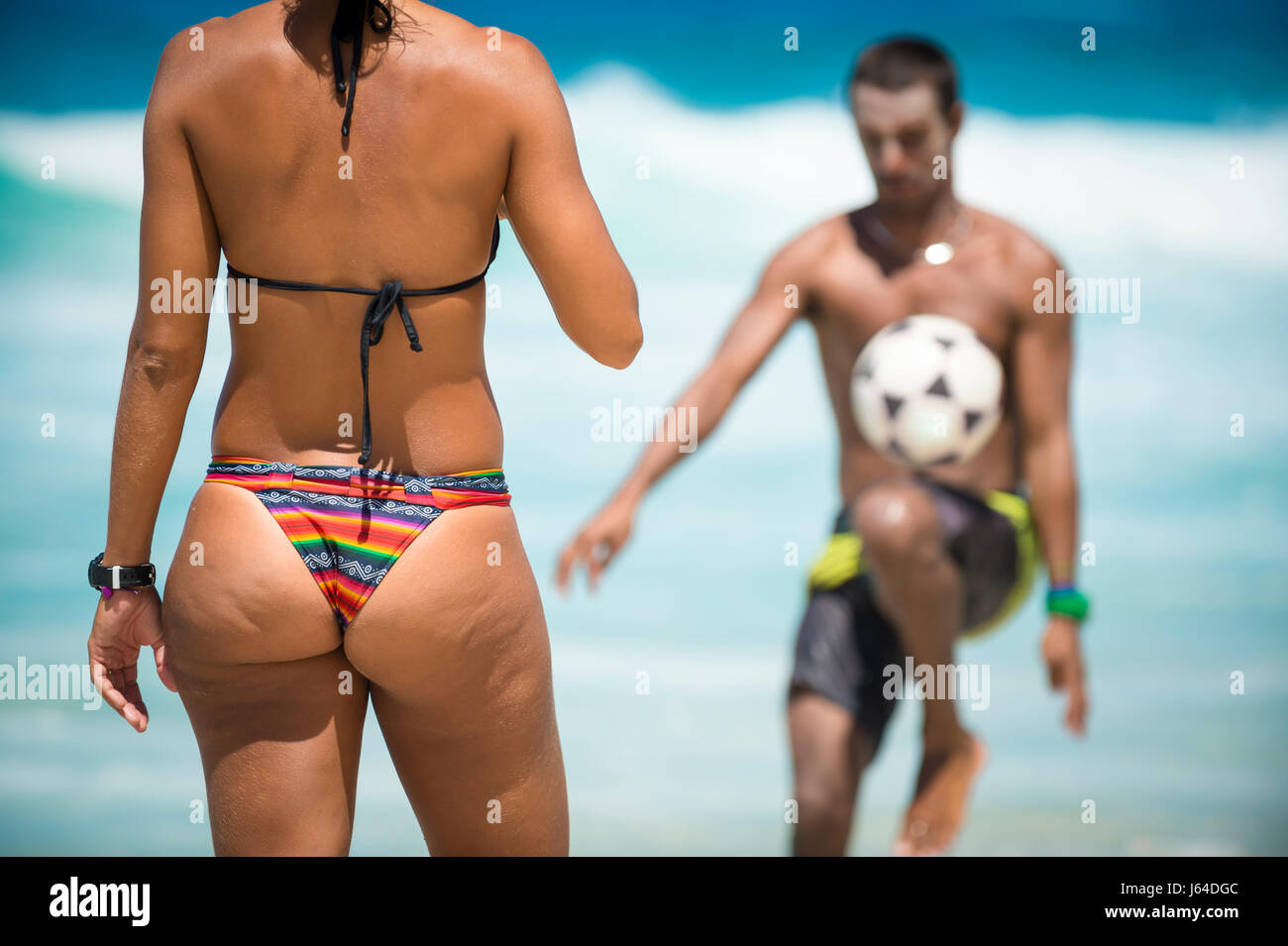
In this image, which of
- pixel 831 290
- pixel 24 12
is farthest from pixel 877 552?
pixel 24 12

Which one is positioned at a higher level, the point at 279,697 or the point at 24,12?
the point at 24,12

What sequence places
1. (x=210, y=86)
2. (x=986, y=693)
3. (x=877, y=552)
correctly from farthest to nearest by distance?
(x=986, y=693) → (x=877, y=552) → (x=210, y=86)

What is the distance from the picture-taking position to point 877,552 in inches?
118

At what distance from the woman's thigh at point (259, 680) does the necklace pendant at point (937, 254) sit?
6.48ft

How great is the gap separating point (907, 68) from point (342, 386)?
2106 mm

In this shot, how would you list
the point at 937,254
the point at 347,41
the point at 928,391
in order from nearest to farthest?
the point at 347,41, the point at 928,391, the point at 937,254

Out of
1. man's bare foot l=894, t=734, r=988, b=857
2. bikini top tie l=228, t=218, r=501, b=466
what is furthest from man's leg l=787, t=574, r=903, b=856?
bikini top tie l=228, t=218, r=501, b=466

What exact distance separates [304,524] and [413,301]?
0.27 meters

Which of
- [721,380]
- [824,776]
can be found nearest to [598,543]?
[721,380]

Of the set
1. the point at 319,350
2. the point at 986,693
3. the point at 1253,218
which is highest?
the point at 1253,218

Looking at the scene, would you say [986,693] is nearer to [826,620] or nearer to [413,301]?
[826,620]

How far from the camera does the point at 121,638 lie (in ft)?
5.39

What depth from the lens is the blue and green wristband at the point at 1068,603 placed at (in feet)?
9.39

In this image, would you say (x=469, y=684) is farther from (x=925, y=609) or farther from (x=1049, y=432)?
(x=1049, y=432)
